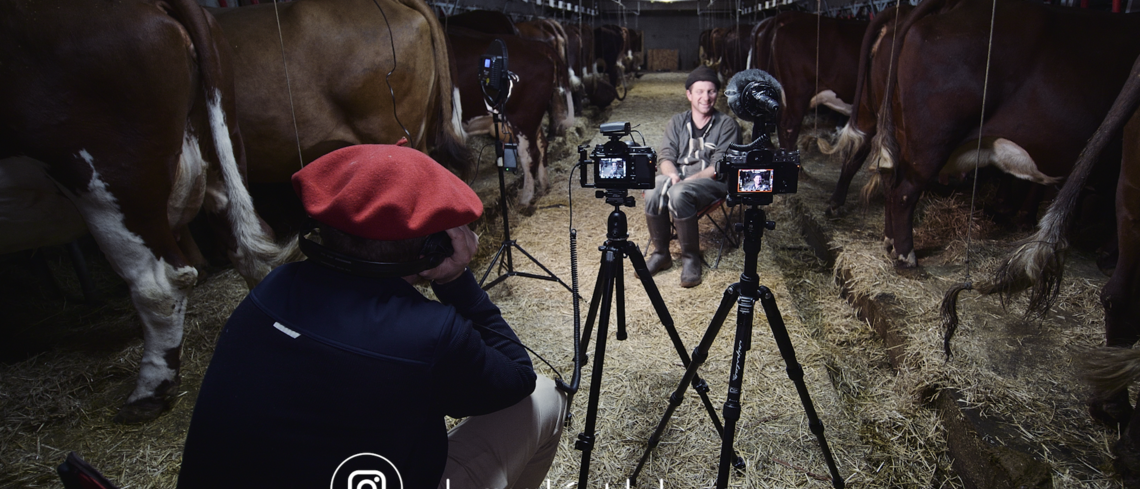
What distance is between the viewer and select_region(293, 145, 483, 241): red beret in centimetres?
109

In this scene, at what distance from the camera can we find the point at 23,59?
1.85 metres

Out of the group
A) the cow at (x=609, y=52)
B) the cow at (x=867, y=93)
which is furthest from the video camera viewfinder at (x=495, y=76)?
the cow at (x=609, y=52)

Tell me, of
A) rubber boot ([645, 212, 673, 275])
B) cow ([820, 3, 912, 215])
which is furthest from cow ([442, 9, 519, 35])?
cow ([820, 3, 912, 215])

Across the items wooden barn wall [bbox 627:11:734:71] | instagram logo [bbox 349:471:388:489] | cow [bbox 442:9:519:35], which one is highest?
wooden barn wall [bbox 627:11:734:71]

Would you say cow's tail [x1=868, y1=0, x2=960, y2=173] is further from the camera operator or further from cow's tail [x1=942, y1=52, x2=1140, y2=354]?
cow's tail [x1=942, y1=52, x2=1140, y2=354]

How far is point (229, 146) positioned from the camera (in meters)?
2.45

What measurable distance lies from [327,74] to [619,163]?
2.00 meters

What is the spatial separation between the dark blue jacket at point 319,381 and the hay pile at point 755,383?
1.19m

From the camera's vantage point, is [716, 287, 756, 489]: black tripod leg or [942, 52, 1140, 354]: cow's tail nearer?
[716, 287, 756, 489]: black tripod leg

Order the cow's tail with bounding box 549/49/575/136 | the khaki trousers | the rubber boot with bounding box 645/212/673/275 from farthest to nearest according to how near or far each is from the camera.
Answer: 1. the cow's tail with bounding box 549/49/575/136
2. the rubber boot with bounding box 645/212/673/275
3. the khaki trousers

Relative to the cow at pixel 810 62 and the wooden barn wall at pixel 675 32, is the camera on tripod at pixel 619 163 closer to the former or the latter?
the cow at pixel 810 62

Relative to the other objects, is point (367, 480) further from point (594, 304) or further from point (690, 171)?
point (690, 171)

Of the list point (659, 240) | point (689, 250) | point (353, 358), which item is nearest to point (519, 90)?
point (659, 240)

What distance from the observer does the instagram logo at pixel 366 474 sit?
42.2 inches
